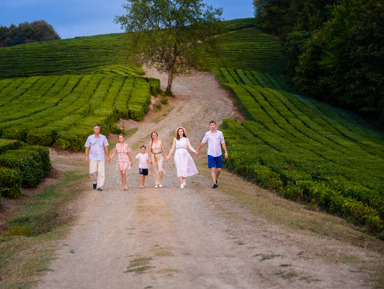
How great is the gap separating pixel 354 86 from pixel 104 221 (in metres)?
35.1

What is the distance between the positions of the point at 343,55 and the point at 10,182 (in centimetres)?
3776

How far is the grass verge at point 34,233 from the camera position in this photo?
6117 mm

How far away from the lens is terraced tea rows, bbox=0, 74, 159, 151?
21859 mm

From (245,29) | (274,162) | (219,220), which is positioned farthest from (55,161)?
(245,29)

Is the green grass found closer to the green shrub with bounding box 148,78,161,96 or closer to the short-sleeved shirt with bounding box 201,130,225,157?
the green shrub with bounding box 148,78,161,96

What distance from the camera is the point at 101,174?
13008 mm

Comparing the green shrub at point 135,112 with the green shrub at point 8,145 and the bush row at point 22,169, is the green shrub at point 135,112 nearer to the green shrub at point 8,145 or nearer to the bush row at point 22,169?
the bush row at point 22,169

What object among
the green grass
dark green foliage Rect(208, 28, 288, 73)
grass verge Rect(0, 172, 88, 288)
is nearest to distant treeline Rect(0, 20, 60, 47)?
the green grass

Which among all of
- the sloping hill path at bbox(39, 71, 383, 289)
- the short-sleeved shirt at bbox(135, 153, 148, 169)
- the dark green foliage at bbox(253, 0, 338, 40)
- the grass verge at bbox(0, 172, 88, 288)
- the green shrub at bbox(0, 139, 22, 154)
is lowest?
the grass verge at bbox(0, 172, 88, 288)

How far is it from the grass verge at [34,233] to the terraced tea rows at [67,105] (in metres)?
7.18

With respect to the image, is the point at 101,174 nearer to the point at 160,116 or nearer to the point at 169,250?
the point at 169,250

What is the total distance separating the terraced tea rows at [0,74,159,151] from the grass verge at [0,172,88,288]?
7.18 m

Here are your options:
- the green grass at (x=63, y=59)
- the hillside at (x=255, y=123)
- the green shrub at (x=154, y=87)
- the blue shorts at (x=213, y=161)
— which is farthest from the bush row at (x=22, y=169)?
the green grass at (x=63, y=59)

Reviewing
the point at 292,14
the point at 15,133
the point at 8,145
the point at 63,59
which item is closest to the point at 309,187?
the point at 8,145
